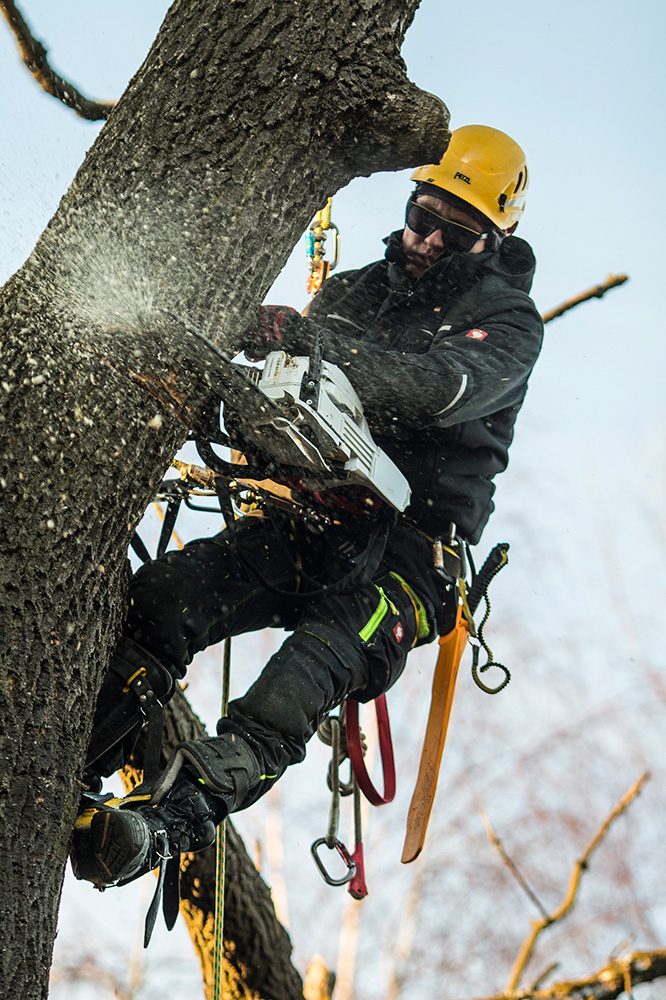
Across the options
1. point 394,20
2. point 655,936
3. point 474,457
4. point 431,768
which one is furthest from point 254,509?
point 655,936

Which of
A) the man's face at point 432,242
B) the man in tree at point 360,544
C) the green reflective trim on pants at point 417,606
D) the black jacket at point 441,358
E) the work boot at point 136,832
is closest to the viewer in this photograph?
the work boot at point 136,832

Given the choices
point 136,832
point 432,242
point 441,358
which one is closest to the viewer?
point 136,832

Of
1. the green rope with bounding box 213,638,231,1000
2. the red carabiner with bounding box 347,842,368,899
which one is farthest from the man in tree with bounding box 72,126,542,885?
the red carabiner with bounding box 347,842,368,899

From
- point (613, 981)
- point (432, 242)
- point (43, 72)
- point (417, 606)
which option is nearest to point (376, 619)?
point (417, 606)

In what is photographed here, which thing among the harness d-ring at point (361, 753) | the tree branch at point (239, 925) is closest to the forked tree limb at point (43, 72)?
the tree branch at point (239, 925)

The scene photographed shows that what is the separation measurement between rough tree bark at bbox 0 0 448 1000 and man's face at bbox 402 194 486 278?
917 millimetres

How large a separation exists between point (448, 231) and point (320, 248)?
455mm

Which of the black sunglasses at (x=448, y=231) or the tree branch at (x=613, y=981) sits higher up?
the black sunglasses at (x=448, y=231)

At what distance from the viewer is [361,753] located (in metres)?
2.96

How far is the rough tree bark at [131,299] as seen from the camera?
1698mm

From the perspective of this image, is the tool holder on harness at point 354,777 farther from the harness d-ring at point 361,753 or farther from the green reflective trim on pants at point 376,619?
the green reflective trim on pants at point 376,619

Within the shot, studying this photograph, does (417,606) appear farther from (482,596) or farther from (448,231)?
(448,231)

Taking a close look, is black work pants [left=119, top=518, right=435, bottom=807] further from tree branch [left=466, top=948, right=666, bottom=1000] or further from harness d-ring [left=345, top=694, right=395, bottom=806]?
tree branch [left=466, top=948, right=666, bottom=1000]

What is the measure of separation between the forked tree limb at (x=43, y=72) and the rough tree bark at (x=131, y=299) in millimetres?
989
